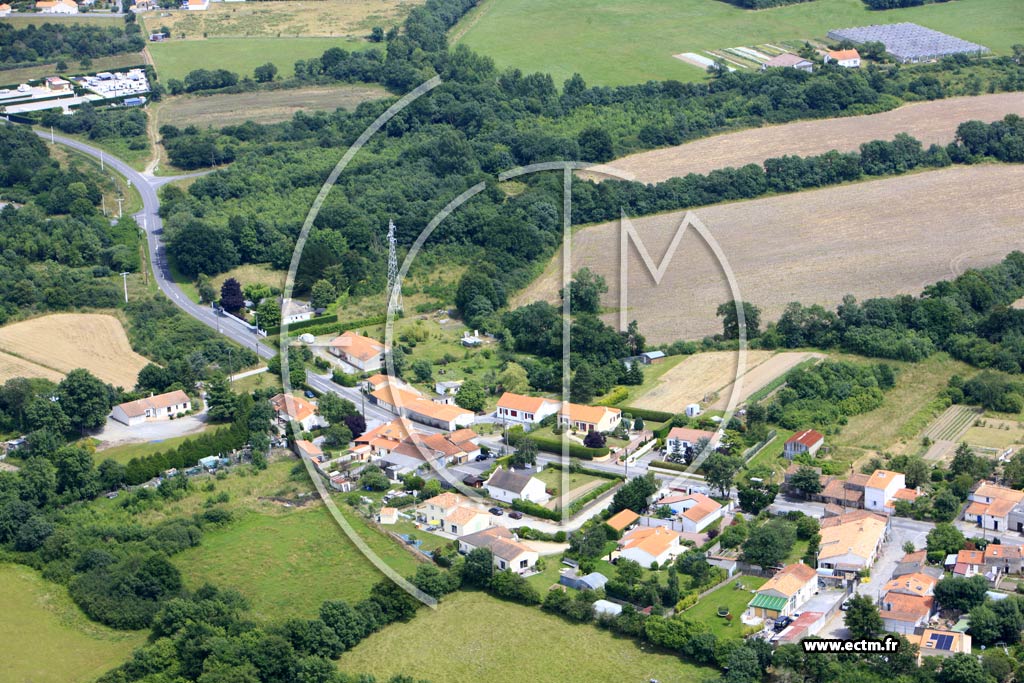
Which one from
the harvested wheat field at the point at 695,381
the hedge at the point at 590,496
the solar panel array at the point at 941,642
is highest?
the solar panel array at the point at 941,642

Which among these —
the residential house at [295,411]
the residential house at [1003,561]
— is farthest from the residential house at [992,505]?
the residential house at [295,411]

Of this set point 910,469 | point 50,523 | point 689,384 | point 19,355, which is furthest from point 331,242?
point 910,469

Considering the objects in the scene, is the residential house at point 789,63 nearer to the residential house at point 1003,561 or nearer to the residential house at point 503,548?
the residential house at point 1003,561

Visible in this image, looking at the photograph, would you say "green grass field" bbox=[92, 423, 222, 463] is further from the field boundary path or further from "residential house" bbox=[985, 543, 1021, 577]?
"residential house" bbox=[985, 543, 1021, 577]

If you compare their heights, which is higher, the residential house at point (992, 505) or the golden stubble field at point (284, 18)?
the golden stubble field at point (284, 18)

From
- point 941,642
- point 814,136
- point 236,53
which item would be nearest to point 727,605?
point 941,642

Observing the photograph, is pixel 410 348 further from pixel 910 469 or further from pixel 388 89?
pixel 388 89
